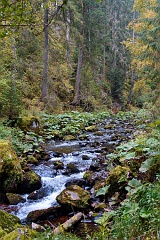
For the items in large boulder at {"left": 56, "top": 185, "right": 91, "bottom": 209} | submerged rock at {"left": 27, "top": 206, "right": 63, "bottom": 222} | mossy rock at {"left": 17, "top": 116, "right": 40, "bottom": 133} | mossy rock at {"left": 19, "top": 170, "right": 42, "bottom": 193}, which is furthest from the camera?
mossy rock at {"left": 17, "top": 116, "right": 40, "bottom": 133}

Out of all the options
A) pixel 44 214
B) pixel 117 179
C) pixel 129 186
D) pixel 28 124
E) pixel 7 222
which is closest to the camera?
pixel 7 222

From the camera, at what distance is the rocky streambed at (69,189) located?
4844 mm

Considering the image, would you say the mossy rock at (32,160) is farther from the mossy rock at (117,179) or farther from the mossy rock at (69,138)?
the mossy rock at (69,138)

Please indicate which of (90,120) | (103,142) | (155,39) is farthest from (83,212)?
(90,120)

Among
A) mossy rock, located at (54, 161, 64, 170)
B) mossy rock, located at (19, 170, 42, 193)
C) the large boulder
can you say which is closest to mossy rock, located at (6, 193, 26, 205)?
mossy rock, located at (19, 170, 42, 193)

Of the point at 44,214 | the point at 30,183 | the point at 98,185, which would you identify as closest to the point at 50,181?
the point at 30,183

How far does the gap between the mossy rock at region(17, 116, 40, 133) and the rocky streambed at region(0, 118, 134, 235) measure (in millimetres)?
1904

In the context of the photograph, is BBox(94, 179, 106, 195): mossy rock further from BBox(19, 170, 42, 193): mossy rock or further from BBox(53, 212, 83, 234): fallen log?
BBox(19, 170, 42, 193): mossy rock

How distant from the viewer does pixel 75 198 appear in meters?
5.03

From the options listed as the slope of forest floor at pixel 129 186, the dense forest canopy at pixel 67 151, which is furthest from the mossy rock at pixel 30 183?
the slope of forest floor at pixel 129 186

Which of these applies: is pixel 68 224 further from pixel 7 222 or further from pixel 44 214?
Result: pixel 7 222

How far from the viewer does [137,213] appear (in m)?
3.01

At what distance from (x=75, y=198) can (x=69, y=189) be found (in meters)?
0.40

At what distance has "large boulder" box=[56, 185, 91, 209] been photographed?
Answer: 16.2 feet
